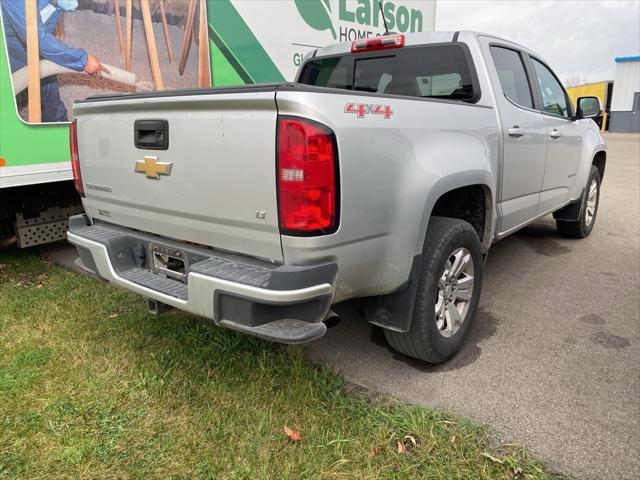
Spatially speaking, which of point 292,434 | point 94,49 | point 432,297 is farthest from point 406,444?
point 94,49

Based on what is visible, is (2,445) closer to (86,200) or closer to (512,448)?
(86,200)

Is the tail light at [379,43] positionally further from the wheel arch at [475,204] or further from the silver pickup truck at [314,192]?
the wheel arch at [475,204]

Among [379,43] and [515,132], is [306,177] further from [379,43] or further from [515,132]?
[515,132]

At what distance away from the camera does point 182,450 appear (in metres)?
2.36

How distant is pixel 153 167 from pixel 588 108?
14.4ft

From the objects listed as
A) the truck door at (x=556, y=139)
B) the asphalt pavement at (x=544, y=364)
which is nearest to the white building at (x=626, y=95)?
the truck door at (x=556, y=139)

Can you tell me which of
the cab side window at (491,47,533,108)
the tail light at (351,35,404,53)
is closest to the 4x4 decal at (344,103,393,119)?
the tail light at (351,35,404,53)

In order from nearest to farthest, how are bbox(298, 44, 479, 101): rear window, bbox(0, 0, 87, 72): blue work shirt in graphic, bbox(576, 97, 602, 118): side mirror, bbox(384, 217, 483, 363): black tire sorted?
bbox(384, 217, 483, 363): black tire, bbox(298, 44, 479, 101): rear window, bbox(0, 0, 87, 72): blue work shirt in graphic, bbox(576, 97, 602, 118): side mirror

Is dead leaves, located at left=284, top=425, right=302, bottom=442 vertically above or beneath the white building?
beneath

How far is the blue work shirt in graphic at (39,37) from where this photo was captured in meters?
3.78

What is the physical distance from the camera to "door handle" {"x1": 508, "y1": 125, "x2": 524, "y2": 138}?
3626 millimetres

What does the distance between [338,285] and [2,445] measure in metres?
1.72

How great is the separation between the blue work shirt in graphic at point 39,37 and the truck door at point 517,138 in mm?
3239

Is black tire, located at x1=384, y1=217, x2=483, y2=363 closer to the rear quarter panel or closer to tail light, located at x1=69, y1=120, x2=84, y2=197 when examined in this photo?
the rear quarter panel
